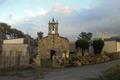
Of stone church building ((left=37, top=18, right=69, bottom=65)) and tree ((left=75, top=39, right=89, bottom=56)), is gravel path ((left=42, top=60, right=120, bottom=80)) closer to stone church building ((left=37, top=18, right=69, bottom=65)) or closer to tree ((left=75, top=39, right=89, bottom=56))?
stone church building ((left=37, top=18, right=69, bottom=65))

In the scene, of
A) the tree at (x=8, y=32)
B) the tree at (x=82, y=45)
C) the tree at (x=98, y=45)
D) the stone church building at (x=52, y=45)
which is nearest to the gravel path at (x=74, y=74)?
the stone church building at (x=52, y=45)

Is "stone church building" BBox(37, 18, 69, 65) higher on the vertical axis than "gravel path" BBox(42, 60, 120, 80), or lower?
higher

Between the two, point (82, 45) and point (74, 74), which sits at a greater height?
point (82, 45)

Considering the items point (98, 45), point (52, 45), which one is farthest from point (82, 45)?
point (52, 45)

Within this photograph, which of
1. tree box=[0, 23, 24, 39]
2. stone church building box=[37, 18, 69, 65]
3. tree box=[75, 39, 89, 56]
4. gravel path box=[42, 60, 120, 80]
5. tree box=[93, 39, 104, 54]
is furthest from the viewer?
tree box=[0, 23, 24, 39]

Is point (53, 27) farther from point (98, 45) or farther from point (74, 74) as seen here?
point (74, 74)

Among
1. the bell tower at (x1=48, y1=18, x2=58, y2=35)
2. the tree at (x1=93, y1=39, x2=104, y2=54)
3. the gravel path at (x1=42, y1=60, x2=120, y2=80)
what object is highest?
the bell tower at (x1=48, y1=18, x2=58, y2=35)

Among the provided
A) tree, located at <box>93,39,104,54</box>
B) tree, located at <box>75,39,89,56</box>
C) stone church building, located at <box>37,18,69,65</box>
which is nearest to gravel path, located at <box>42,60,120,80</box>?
stone church building, located at <box>37,18,69,65</box>

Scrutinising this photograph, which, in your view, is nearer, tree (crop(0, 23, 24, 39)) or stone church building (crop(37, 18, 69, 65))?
stone church building (crop(37, 18, 69, 65))

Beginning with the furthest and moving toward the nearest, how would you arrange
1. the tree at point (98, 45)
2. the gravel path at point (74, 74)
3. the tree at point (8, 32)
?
the tree at point (8, 32) < the tree at point (98, 45) < the gravel path at point (74, 74)

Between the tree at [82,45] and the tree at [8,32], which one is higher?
the tree at [8,32]

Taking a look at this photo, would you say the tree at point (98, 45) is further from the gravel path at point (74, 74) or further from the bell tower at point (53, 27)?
the gravel path at point (74, 74)

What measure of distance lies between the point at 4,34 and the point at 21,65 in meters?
54.0

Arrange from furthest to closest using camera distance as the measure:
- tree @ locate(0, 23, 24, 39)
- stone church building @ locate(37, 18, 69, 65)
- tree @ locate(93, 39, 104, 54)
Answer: tree @ locate(0, 23, 24, 39) → tree @ locate(93, 39, 104, 54) → stone church building @ locate(37, 18, 69, 65)
